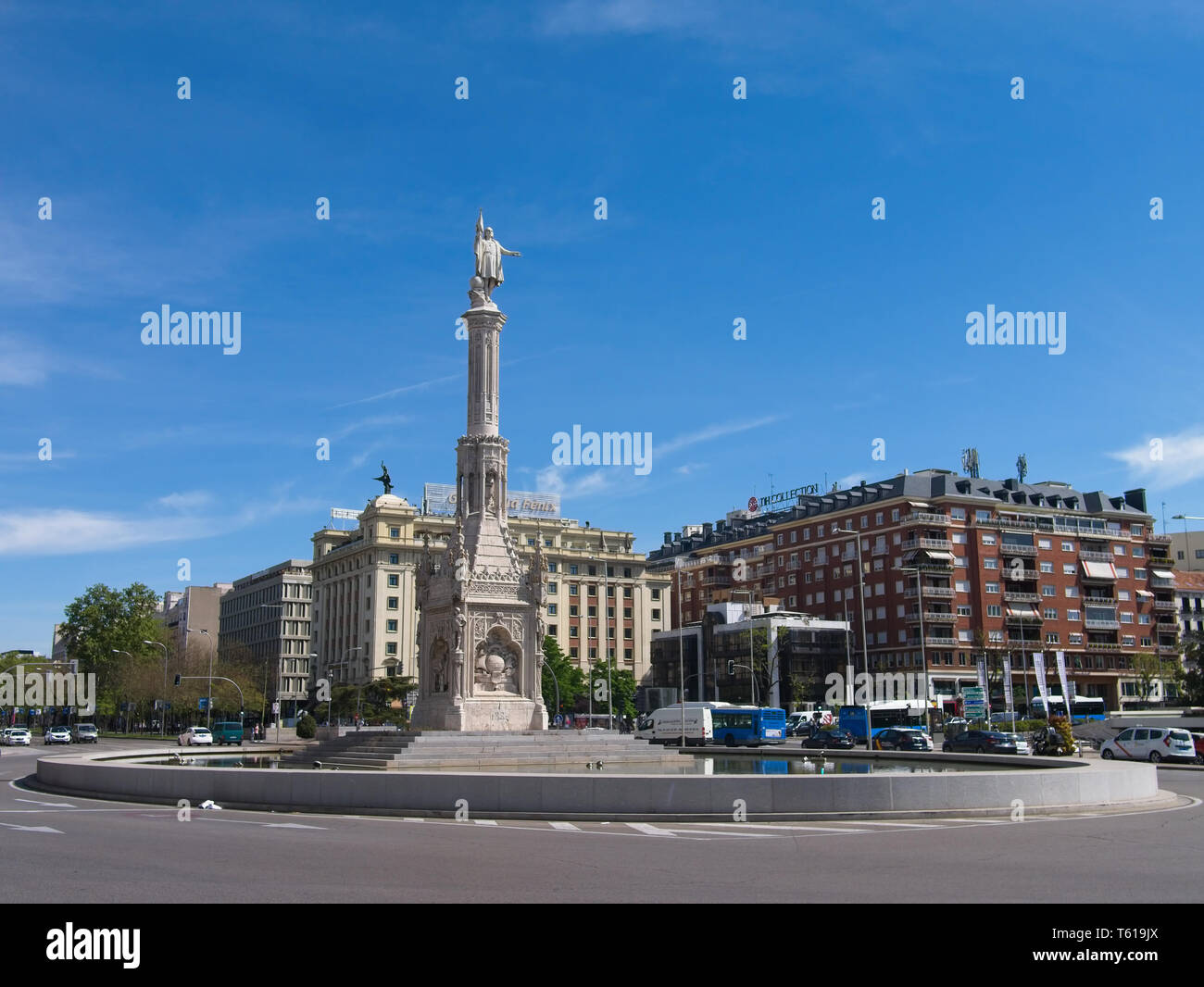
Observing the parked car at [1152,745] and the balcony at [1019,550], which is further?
the balcony at [1019,550]

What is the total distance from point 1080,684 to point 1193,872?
9402cm

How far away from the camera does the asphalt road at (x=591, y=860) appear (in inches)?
457

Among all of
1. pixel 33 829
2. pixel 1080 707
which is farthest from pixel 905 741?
pixel 1080 707

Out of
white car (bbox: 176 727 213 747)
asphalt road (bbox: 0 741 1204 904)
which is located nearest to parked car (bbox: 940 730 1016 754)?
asphalt road (bbox: 0 741 1204 904)

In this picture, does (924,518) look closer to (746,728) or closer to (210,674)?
(746,728)

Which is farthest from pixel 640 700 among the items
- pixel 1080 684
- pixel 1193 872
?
pixel 1193 872

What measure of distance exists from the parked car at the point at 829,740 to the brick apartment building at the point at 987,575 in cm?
4716

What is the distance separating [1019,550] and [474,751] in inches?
3149

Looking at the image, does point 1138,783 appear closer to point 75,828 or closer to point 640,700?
point 75,828

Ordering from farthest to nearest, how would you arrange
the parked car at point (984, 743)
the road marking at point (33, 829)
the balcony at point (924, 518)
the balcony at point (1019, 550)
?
the balcony at point (1019, 550) → the balcony at point (924, 518) → the parked car at point (984, 743) → the road marking at point (33, 829)

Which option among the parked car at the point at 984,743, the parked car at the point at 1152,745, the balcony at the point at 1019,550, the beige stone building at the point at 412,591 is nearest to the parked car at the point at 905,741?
the parked car at the point at 984,743

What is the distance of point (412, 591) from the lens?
354ft

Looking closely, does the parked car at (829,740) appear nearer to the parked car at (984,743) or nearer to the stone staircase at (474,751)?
the parked car at (984,743)
